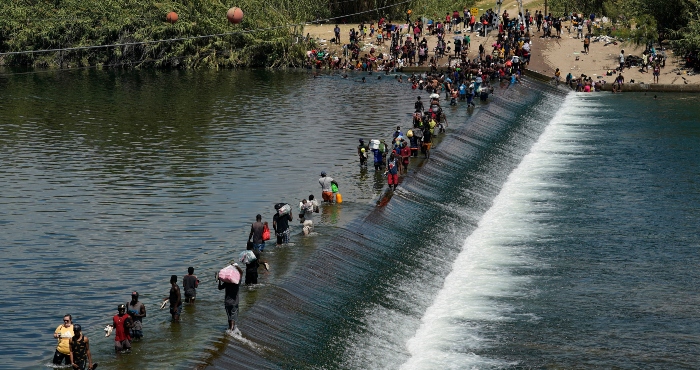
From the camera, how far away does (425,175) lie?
142 ft

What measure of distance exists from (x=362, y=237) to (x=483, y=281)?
384cm

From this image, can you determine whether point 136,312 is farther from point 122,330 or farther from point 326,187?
point 326,187

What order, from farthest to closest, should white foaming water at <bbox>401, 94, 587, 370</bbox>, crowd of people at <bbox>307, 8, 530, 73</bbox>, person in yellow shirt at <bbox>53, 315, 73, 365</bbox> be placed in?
crowd of people at <bbox>307, 8, 530, 73</bbox> → white foaming water at <bbox>401, 94, 587, 370</bbox> → person in yellow shirt at <bbox>53, 315, 73, 365</bbox>

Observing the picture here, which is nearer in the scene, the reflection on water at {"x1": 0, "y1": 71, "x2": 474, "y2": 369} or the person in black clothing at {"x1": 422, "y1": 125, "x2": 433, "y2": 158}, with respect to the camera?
the reflection on water at {"x1": 0, "y1": 71, "x2": 474, "y2": 369}

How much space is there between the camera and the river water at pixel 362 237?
88.6 feet

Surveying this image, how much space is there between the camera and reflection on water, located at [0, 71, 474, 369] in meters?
27.5

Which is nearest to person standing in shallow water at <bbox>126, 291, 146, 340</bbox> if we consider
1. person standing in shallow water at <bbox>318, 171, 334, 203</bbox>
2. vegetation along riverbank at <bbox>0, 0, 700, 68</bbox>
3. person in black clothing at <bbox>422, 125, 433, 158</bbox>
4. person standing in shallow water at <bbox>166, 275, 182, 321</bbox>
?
person standing in shallow water at <bbox>166, 275, 182, 321</bbox>

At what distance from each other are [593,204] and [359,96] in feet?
101

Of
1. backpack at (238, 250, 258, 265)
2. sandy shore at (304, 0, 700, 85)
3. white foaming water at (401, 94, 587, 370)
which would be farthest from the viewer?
sandy shore at (304, 0, 700, 85)

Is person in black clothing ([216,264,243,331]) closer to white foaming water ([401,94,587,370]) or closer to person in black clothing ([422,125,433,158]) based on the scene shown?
white foaming water ([401,94,587,370])

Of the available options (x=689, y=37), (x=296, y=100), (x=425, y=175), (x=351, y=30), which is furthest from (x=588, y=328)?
(x=351, y=30)

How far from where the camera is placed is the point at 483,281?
33344mm

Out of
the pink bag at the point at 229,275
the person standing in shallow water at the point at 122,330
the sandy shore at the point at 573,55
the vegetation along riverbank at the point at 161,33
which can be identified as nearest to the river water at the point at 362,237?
the person standing in shallow water at the point at 122,330

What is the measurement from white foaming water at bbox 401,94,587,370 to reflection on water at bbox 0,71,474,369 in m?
4.00
